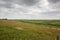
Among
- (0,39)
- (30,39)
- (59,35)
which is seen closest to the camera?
(59,35)

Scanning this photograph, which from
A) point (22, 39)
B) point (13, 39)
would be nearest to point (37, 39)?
point (22, 39)

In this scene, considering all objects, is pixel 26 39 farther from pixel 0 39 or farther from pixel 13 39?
pixel 0 39

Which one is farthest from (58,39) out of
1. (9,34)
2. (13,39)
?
(9,34)

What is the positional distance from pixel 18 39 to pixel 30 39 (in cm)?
140

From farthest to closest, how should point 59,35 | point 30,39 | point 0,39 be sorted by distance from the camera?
point 30,39
point 0,39
point 59,35

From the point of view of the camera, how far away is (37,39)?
14039 millimetres

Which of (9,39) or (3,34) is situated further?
(3,34)

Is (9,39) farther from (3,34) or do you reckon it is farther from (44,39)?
(44,39)

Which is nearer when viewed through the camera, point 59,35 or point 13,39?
point 59,35

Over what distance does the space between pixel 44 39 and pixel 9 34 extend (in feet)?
13.9

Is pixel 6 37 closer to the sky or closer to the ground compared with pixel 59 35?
closer to the ground

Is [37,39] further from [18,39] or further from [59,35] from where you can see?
[59,35]

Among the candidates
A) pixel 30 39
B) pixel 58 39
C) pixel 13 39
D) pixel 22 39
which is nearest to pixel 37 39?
pixel 30 39

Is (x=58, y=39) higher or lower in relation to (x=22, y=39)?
higher
